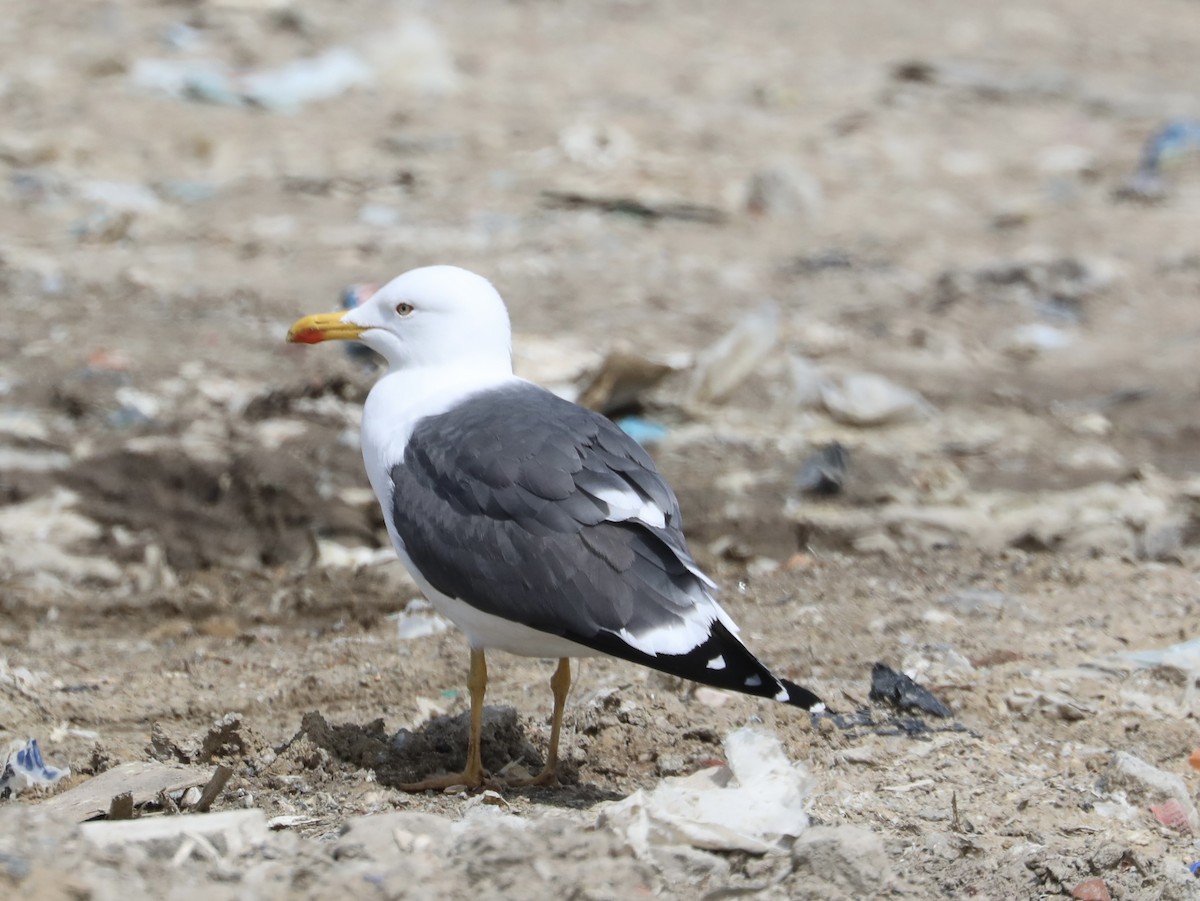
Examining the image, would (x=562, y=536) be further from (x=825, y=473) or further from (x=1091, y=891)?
(x=825, y=473)

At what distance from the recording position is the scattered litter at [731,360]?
6375 millimetres

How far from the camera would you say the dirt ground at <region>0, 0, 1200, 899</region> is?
3.31 m

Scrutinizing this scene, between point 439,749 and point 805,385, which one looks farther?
point 805,385

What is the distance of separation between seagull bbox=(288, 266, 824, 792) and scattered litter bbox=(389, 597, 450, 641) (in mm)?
913

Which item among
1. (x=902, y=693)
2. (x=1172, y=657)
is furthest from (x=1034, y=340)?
(x=902, y=693)

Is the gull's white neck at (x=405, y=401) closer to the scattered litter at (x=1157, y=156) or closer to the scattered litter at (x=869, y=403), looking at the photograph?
the scattered litter at (x=869, y=403)

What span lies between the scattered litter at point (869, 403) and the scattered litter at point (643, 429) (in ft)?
2.21

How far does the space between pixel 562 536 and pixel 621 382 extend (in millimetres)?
2912

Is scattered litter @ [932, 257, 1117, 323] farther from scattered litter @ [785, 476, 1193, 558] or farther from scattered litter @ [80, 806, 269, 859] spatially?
scattered litter @ [80, 806, 269, 859]

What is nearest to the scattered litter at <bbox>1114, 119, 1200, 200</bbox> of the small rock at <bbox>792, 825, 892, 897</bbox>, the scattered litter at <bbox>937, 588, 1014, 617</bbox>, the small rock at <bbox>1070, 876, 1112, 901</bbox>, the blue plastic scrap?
the blue plastic scrap

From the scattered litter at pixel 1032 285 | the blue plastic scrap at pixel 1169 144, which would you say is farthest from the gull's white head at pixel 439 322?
the blue plastic scrap at pixel 1169 144

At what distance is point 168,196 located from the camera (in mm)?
8539

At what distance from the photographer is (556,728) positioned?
11.2ft

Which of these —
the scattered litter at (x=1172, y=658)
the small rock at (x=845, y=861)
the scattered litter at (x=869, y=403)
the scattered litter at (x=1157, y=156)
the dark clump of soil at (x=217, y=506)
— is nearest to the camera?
the small rock at (x=845, y=861)
